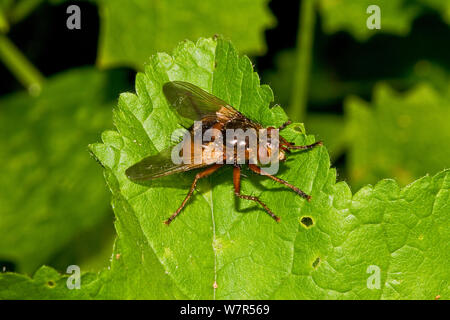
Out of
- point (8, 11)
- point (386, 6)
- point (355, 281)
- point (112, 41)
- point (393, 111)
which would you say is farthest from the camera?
point (393, 111)

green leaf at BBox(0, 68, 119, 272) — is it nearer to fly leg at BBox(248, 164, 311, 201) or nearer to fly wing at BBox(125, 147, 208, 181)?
fly wing at BBox(125, 147, 208, 181)

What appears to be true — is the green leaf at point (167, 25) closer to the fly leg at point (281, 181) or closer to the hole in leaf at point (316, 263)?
the fly leg at point (281, 181)

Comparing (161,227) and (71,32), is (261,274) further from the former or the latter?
(71,32)

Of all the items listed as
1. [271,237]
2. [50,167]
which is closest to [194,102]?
[271,237]

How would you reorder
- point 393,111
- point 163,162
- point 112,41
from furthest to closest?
1. point 393,111
2. point 112,41
3. point 163,162

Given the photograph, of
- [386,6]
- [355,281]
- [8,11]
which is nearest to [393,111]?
[386,6]

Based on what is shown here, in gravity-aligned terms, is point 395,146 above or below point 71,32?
below

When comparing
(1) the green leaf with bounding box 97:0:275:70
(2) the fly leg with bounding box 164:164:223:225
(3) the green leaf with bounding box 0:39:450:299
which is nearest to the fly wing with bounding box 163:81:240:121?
(3) the green leaf with bounding box 0:39:450:299
